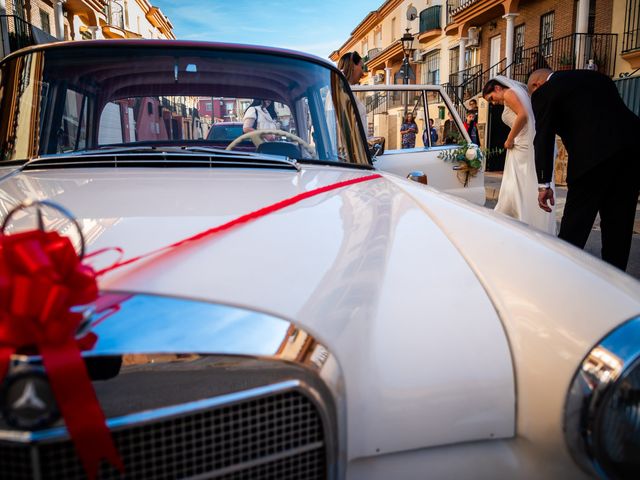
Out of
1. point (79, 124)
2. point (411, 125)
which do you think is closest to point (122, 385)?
point (79, 124)

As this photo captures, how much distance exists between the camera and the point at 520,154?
5.85 m

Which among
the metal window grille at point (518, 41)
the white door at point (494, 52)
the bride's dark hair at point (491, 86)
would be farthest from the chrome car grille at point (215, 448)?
the white door at point (494, 52)

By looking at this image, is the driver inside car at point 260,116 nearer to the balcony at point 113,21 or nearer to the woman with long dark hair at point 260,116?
the woman with long dark hair at point 260,116

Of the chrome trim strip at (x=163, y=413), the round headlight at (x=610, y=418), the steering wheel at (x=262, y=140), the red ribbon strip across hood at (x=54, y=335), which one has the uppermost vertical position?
the steering wheel at (x=262, y=140)

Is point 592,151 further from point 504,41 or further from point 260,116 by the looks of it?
point 504,41

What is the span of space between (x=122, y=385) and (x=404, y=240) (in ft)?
2.49

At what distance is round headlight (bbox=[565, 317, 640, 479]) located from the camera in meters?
0.99

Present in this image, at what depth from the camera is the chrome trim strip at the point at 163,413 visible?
2.56 feet

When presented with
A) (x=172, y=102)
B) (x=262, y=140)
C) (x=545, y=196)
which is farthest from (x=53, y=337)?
(x=545, y=196)

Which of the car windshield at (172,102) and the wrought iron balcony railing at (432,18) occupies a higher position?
the wrought iron balcony railing at (432,18)

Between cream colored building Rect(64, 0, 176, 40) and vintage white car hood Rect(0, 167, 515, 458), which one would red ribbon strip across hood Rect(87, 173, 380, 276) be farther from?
→ cream colored building Rect(64, 0, 176, 40)

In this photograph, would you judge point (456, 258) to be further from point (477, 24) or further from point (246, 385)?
point (477, 24)

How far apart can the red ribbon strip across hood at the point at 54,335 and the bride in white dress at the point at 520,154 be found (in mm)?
5244

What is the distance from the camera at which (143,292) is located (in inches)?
35.8
